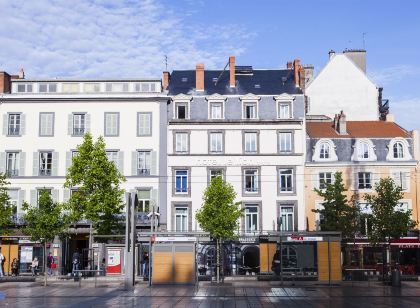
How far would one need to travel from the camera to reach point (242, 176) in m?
54.6

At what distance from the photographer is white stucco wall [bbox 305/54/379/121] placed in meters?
62.8

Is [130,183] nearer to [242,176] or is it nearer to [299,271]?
[242,176]

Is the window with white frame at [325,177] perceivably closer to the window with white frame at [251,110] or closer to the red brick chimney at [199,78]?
the window with white frame at [251,110]

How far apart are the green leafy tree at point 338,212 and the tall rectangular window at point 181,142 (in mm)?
12269

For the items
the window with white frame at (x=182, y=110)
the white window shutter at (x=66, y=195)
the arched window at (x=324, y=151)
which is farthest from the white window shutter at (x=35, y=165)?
the arched window at (x=324, y=151)

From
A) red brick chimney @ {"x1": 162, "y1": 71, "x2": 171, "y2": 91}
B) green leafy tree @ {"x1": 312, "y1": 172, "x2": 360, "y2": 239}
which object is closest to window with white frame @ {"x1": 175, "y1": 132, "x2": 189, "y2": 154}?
red brick chimney @ {"x1": 162, "y1": 71, "x2": 171, "y2": 91}

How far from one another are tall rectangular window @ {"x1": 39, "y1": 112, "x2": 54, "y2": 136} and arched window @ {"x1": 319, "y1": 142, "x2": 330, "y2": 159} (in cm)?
2332

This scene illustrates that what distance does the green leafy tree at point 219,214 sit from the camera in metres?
41.7

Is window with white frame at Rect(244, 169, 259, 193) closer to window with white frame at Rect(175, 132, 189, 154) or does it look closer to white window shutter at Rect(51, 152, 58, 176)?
window with white frame at Rect(175, 132, 189, 154)

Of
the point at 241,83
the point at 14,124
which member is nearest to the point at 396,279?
the point at 241,83

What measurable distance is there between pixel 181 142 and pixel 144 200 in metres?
6.02

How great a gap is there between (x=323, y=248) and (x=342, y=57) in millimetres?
31919

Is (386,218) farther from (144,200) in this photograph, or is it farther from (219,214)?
(144,200)

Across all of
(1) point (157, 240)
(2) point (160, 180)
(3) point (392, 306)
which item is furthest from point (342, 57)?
(3) point (392, 306)
